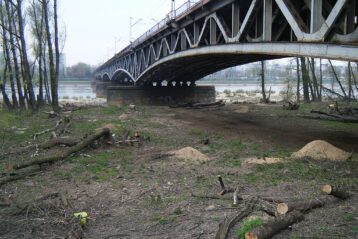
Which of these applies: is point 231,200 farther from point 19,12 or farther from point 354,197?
point 19,12

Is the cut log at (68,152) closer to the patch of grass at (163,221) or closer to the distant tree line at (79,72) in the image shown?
the patch of grass at (163,221)

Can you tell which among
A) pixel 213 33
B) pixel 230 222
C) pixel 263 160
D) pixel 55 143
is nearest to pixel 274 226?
pixel 230 222

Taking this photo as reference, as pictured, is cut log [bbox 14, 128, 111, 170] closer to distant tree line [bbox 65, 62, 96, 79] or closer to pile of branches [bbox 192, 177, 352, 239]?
pile of branches [bbox 192, 177, 352, 239]

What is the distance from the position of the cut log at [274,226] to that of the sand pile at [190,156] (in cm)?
463

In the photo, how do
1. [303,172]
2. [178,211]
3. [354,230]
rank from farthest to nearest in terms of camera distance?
[303,172]
[178,211]
[354,230]

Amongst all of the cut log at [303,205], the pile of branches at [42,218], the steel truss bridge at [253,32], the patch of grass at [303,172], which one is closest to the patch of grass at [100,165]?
the pile of branches at [42,218]

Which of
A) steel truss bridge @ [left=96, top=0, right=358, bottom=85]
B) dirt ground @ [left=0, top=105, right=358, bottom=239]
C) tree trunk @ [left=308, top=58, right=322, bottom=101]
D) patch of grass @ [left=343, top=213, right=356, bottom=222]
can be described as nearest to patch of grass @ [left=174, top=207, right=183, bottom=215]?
dirt ground @ [left=0, top=105, right=358, bottom=239]

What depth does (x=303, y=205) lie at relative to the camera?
5602mm

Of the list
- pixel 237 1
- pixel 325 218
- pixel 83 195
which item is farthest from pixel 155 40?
pixel 325 218

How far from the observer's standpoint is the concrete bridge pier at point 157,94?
3491 cm

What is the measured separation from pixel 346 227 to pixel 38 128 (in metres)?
13.9

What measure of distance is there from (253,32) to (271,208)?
44.3ft

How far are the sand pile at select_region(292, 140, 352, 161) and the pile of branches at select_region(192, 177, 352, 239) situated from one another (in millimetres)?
3164

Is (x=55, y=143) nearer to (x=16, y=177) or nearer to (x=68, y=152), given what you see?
(x=68, y=152)
